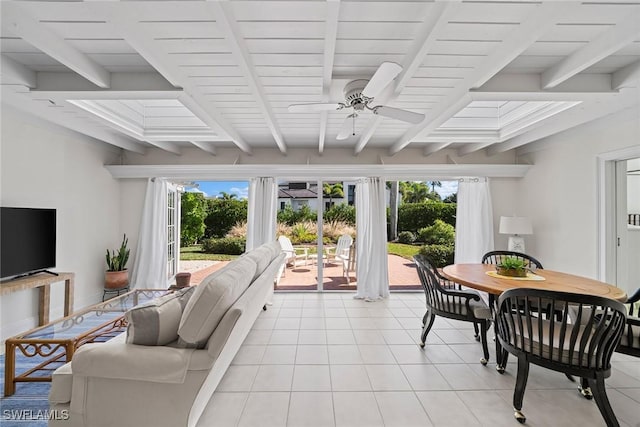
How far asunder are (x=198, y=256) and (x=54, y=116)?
367 cm

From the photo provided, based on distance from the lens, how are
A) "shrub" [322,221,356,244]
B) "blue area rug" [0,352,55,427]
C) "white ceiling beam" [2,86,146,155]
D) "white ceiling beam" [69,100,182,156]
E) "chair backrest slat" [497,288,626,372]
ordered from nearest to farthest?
"chair backrest slat" [497,288,626,372], "blue area rug" [0,352,55,427], "white ceiling beam" [2,86,146,155], "white ceiling beam" [69,100,182,156], "shrub" [322,221,356,244]

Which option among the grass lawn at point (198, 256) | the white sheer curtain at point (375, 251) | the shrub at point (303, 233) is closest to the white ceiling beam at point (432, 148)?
the white sheer curtain at point (375, 251)

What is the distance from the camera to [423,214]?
6418mm

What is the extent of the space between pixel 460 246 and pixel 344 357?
10.1 ft

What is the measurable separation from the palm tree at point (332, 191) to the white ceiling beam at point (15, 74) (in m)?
3.70

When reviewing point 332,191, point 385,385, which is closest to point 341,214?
point 332,191

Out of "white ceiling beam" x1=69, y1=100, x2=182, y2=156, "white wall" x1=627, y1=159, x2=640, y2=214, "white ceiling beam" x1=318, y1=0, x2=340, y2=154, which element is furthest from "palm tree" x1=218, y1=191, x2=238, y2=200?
"white wall" x1=627, y1=159, x2=640, y2=214

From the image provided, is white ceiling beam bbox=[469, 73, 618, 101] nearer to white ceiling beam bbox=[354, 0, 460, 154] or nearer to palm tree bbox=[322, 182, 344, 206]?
white ceiling beam bbox=[354, 0, 460, 154]

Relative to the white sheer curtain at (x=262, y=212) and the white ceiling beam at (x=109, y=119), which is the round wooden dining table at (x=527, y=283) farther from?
the white ceiling beam at (x=109, y=119)

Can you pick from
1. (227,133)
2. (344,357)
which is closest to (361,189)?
(227,133)

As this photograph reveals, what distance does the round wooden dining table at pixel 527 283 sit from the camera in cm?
233

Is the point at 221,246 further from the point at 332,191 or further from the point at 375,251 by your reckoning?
the point at 375,251

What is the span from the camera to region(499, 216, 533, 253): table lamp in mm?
4121

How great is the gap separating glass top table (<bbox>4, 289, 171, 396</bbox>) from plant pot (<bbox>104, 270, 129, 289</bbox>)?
1252mm
